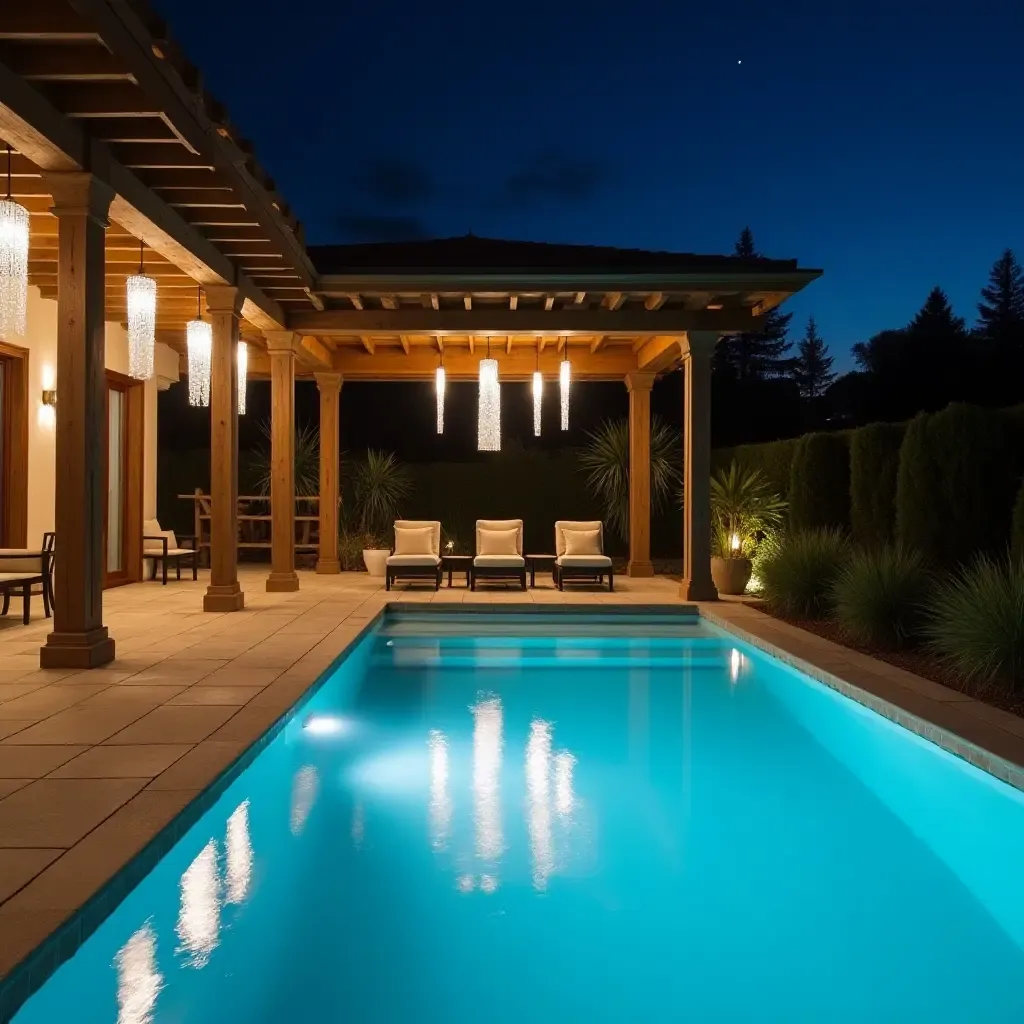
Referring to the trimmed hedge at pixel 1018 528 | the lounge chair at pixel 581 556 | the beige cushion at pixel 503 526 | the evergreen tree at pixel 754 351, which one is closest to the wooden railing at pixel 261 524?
the beige cushion at pixel 503 526

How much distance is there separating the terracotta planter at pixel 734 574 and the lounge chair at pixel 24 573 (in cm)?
668

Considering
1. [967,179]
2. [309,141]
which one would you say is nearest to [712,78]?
[967,179]

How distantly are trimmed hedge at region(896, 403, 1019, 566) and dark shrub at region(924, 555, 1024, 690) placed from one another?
1787 mm

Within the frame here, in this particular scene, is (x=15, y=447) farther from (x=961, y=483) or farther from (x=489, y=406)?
(x=961, y=483)

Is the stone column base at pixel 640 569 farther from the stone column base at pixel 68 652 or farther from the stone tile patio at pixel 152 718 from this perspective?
the stone column base at pixel 68 652

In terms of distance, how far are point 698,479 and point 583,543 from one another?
2.21m

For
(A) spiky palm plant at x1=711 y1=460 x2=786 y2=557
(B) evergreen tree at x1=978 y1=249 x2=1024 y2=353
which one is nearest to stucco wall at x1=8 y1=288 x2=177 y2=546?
(A) spiky palm plant at x1=711 y1=460 x2=786 y2=557

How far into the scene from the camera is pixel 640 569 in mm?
13391

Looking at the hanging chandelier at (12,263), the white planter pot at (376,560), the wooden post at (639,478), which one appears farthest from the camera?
the wooden post at (639,478)

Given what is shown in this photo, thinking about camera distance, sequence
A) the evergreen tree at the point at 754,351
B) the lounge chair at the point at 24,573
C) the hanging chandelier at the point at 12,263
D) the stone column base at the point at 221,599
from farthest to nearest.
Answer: the evergreen tree at the point at 754,351 → the stone column base at the point at 221,599 → the lounge chair at the point at 24,573 → the hanging chandelier at the point at 12,263

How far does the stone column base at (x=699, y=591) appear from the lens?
1021 cm

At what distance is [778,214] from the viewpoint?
40.4 m

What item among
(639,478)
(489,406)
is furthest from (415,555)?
(639,478)

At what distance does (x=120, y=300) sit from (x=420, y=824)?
7.65 meters
